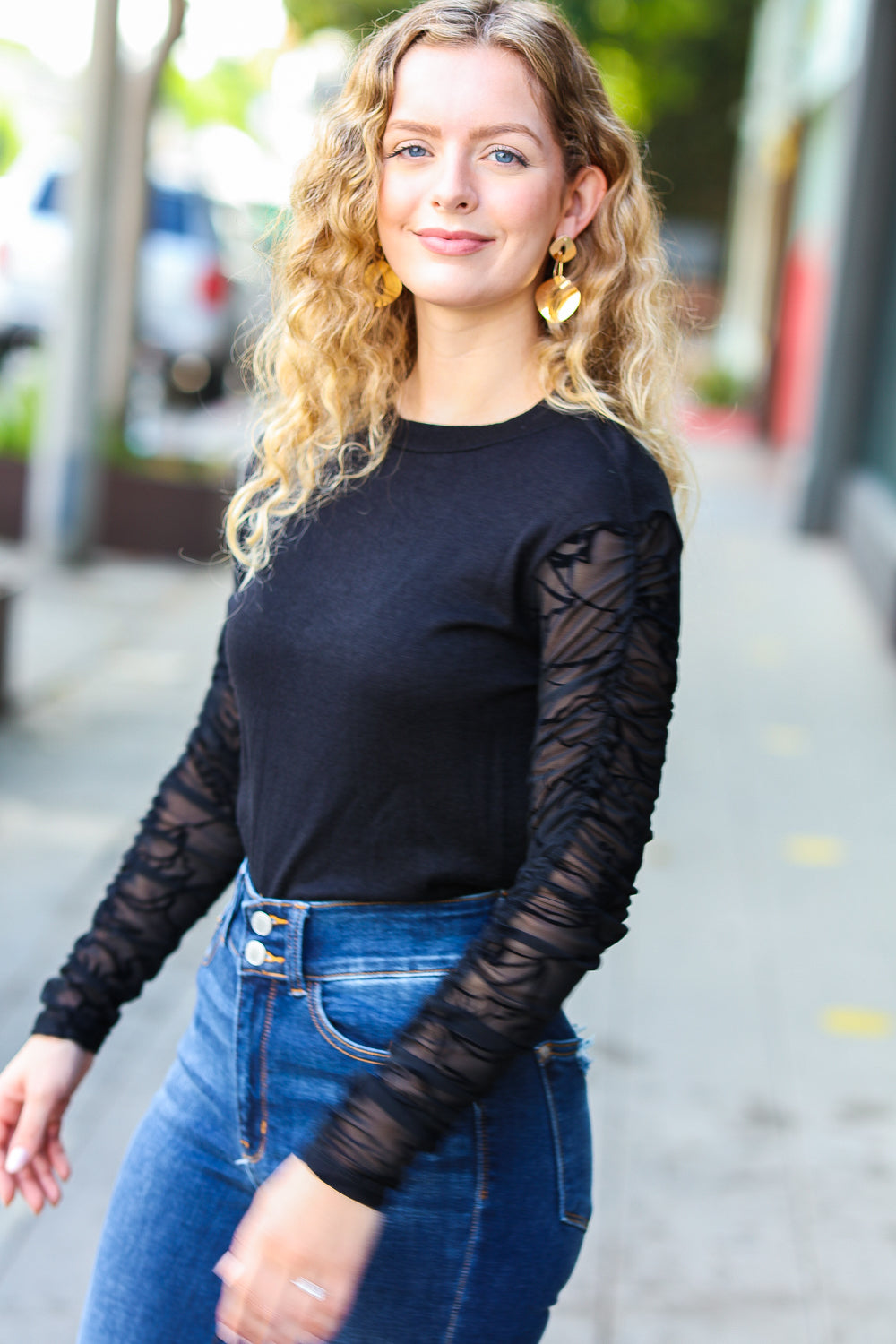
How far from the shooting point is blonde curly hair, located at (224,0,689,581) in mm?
1609

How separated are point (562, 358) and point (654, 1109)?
2.35 m

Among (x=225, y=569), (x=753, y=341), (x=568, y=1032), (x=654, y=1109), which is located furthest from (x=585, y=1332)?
(x=753, y=341)

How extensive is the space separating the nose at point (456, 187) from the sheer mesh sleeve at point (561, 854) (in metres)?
0.38

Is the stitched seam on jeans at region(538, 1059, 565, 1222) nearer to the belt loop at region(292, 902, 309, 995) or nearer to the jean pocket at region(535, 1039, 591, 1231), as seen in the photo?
the jean pocket at region(535, 1039, 591, 1231)

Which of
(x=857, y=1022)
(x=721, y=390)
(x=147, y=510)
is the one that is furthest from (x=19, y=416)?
(x=721, y=390)

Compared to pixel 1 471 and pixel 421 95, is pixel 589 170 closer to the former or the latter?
pixel 421 95

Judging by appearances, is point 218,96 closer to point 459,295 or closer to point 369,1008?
point 459,295

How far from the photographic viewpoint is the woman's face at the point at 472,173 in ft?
5.17

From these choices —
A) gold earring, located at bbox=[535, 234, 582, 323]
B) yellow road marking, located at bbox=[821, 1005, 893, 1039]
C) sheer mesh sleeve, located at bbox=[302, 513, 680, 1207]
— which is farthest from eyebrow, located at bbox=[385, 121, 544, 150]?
yellow road marking, located at bbox=[821, 1005, 893, 1039]

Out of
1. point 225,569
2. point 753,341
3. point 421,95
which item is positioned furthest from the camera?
point 753,341

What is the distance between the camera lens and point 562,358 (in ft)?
5.39

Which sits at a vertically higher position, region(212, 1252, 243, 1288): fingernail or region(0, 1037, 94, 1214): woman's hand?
region(212, 1252, 243, 1288): fingernail

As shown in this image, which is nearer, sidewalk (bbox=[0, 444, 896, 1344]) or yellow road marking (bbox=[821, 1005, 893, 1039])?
sidewalk (bbox=[0, 444, 896, 1344])

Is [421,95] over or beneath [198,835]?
over
